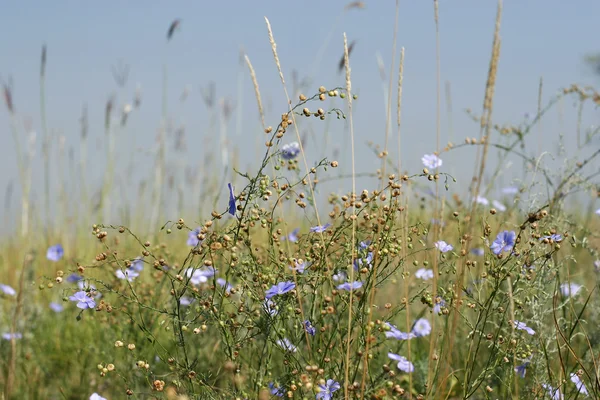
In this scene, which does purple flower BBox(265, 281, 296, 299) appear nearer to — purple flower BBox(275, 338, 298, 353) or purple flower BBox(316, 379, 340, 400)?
purple flower BBox(275, 338, 298, 353)

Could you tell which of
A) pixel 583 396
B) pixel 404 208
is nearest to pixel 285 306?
pixel 404 208

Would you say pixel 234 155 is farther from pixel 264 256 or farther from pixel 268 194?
pixel 268 194

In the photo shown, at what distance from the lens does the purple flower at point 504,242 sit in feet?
7.03

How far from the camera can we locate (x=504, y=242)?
7.09 feet

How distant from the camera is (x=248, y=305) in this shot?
6.58ft

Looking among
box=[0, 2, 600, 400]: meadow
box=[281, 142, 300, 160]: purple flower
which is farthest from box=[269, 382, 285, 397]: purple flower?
box=[281, 142, 300, 160]: purple flower

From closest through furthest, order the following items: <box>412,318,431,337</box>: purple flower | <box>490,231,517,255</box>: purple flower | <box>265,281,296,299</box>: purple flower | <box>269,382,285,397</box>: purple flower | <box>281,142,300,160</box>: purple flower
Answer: <box>265,281,296,299</box>: purple flower → <box>269,382,285,397</box>: purple flower → <box>490,231,517,255</box>: purple flower → <box>412,318,431,337</box>: purple flower → <box>281,142,300,160</box>: purple flower

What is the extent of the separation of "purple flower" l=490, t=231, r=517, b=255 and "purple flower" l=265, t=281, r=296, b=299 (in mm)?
702

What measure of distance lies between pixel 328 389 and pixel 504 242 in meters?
0.74

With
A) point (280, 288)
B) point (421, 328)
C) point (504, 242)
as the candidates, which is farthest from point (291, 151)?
point (280, 288)

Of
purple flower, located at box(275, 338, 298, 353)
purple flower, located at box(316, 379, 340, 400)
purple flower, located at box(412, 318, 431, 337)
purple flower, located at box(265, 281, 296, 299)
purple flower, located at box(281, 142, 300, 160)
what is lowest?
purple flower, located at box(316, 379, 340, 400)

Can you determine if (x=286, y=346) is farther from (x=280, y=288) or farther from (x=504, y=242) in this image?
(x=504, y=242)

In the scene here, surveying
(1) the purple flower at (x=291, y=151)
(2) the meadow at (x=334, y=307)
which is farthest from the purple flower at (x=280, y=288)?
(1) the purple flower at (x=291, y=151)

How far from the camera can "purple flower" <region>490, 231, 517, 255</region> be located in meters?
2.14
